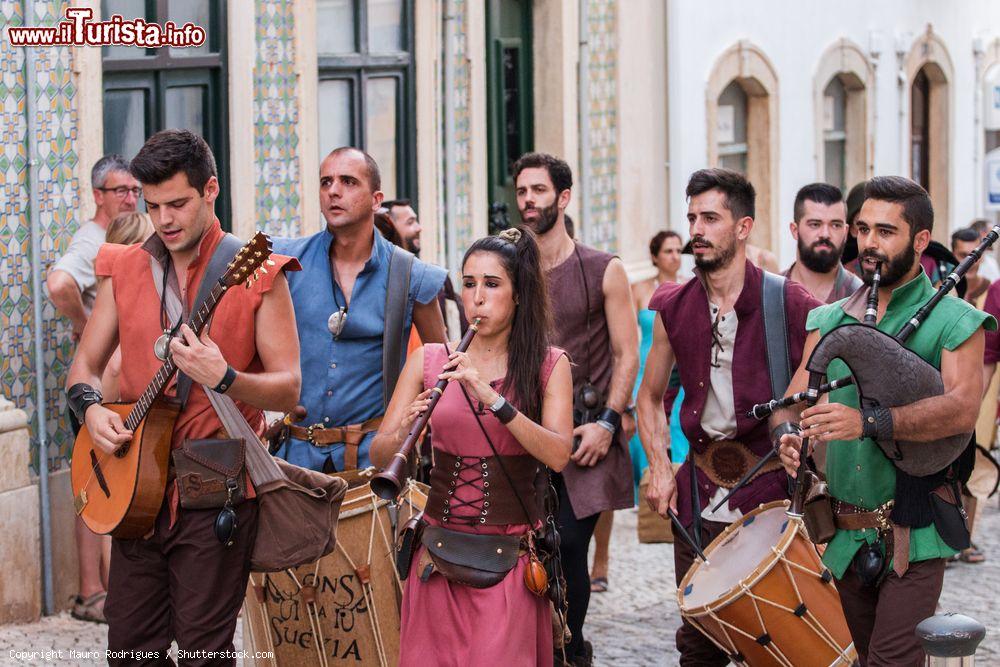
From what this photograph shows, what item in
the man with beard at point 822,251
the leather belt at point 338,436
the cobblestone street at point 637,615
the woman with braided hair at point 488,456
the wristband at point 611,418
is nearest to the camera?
the woman with braided hair at point 488,456

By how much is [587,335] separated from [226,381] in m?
2.64

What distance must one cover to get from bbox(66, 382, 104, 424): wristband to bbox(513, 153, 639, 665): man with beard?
238cm

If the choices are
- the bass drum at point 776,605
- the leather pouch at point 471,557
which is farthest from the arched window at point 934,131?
the leather pouch at point 471,557

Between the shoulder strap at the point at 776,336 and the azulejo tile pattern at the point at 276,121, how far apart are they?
450cm

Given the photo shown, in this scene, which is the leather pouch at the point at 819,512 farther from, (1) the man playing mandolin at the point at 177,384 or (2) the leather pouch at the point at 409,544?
(1) the man playing mandolin at the point at 177,384

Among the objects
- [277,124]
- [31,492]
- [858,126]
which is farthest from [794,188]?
[31,492]

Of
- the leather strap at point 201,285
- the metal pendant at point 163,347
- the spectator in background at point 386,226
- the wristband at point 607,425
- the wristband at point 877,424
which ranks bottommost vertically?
the wristband at point 607,425

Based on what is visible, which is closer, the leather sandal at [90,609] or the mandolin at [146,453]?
the mandolin at [146,453]

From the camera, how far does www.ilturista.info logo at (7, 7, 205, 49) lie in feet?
29.1

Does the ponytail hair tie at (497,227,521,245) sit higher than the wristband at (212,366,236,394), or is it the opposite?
the ponytail hair tie at (497,227,521,245)

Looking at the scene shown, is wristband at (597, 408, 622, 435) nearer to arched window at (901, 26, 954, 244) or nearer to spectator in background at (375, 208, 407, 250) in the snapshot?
spectator in background at (375, 208, 407, 250)

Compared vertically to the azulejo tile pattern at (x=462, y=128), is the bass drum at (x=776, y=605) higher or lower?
lower

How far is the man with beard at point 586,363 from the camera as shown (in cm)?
768

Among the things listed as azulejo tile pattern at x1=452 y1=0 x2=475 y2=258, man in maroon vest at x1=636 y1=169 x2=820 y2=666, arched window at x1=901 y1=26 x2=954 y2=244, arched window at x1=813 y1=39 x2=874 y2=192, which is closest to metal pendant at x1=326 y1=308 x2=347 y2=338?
man in maroon vest at x1=636 y1=169 x2=820 y2=666
